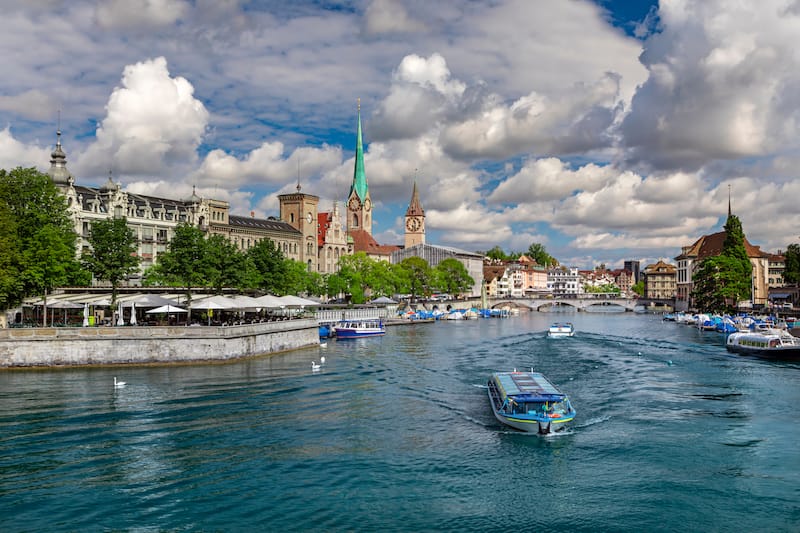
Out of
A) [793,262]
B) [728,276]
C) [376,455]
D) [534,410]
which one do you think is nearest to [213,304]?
[534,410]

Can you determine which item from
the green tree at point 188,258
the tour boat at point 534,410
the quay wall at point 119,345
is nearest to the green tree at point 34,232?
the quay wall at point 119,345

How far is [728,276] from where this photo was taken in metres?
140

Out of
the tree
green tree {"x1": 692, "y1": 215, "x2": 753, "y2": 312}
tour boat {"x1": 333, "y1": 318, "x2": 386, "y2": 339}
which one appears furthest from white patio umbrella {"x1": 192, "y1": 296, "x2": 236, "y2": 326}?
green tree {"x1": 692, "y1": 215, "x2": 753, "y2": 312}

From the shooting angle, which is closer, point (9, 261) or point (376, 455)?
point (376, 455)

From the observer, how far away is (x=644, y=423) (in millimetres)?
41094

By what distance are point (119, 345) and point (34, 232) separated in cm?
1841

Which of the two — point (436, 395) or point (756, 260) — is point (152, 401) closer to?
point (436, 395)

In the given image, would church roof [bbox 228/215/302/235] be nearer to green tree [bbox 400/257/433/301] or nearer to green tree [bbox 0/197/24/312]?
green tree [bbox 400/257/433/301]

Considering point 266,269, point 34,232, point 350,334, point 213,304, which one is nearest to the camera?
point 34,232

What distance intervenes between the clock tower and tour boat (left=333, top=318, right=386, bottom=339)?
202 ft

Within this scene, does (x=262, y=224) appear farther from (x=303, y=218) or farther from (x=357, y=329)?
(x=357, y=329)

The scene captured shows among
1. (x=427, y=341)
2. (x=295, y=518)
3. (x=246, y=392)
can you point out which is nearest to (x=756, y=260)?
(x=427, y=341)

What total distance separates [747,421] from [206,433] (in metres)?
30.0

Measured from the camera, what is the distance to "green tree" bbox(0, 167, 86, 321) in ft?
219
